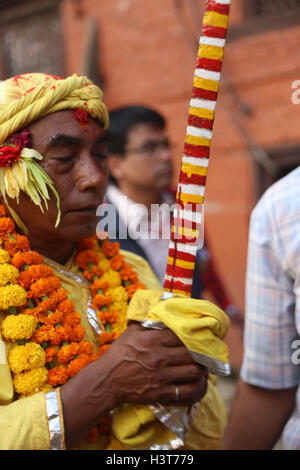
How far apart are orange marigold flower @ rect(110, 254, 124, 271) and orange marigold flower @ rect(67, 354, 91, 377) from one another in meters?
0.46

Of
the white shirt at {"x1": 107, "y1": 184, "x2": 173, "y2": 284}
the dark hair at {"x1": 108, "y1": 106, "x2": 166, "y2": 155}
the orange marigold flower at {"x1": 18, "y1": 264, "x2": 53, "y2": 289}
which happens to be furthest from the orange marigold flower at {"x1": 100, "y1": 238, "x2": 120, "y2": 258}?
the dark hair at {"x1": 108, "y1": 106, "x2": 166, "y2": 155}

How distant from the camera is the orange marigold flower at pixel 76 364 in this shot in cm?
181

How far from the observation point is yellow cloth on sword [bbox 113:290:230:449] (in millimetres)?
1617

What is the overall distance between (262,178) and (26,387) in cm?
486

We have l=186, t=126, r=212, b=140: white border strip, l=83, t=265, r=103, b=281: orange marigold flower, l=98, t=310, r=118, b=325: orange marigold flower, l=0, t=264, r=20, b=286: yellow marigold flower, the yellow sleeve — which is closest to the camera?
the yellow sleeve

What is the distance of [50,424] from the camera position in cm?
161

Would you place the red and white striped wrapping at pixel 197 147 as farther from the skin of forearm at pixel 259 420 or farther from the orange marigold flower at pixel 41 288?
the skin of forearm at pixel 259 420

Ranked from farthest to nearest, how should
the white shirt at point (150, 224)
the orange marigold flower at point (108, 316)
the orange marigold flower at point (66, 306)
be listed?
the white shirt at point (150, 224) < the orange marigold flower at point (108, 316) < the orange marigold flower at point (66, 306)

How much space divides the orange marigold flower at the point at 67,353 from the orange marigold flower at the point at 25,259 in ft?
1.03

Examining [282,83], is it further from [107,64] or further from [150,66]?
[107,64]

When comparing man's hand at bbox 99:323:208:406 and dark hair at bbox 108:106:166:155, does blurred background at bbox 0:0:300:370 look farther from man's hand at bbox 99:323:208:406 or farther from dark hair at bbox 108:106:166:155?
man's hand at bbox 99:323:208:406

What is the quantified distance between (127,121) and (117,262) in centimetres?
206

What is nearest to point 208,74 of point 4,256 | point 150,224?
point 4,256

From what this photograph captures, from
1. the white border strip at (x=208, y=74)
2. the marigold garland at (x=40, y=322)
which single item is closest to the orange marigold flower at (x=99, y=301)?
the marigold garland at (x=40, y=322)
